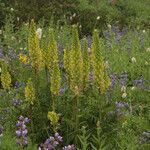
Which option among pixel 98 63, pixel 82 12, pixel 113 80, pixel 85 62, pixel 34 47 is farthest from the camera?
pixel 82 12

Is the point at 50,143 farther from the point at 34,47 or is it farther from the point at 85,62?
the point at 34,47

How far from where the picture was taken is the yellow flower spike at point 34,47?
573cm

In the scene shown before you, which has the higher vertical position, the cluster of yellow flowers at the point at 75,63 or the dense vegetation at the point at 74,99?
the cluster of yellow flowers at the point at 75,63

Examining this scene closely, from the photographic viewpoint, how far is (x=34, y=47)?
5812mm

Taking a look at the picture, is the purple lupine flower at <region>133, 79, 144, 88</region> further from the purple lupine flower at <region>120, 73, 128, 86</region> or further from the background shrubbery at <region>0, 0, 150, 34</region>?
the background shrubbery at <region>0, 0, 150, 34</region>

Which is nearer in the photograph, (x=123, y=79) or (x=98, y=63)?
(x=98, y=63)

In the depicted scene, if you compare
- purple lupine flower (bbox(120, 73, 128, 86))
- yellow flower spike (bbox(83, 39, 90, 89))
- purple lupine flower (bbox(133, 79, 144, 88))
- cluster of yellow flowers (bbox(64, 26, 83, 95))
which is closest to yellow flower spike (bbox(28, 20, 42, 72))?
cluster of yellow flowers (bbox(64, 26, 83, 95))

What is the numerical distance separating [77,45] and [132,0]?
11438 millimetres

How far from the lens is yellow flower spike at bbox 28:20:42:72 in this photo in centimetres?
573

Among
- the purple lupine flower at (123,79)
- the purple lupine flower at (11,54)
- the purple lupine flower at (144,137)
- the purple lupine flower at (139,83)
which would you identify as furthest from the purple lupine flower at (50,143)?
A: the purple lupine flower at (11,54)

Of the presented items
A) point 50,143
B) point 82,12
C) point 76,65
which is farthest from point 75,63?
point 82,12

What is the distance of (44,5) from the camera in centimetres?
1427

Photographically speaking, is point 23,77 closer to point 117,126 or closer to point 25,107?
point 25,107

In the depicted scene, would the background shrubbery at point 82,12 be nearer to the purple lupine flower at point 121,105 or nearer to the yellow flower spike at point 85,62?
the purple lupine flower at point 121,105
